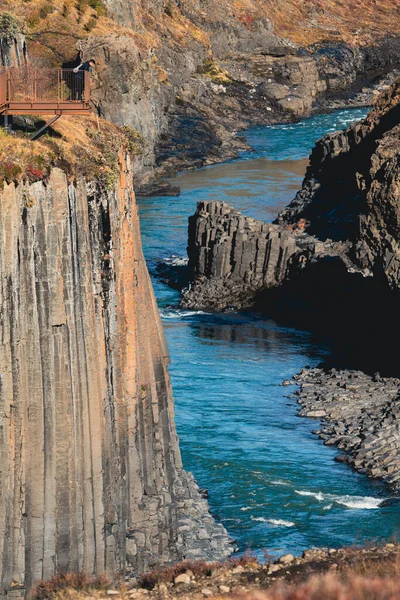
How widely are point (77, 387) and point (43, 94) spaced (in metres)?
8.26

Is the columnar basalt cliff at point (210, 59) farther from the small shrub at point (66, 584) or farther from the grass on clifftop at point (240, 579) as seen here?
the grass on clifftop at point (240, 579)

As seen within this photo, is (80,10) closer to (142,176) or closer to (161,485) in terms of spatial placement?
(142,176)

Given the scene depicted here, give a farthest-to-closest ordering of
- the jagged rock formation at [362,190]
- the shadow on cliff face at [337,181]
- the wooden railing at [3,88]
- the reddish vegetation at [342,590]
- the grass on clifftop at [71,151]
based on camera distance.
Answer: the shadow on cliff face at [337,181]
the jagged rock formation at [362,190]
the wooden railing at [3,88]
the grass on clifftop at [71,151]
the reddish vegetation at [342,590]

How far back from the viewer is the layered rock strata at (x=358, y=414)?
44375 millimetres

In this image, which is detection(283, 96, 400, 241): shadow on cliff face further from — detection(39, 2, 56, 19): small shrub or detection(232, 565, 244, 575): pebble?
detection(232, 565, 244, 575): pebble

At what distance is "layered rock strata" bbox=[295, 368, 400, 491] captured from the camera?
44375 mm

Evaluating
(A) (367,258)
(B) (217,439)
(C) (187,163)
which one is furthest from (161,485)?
(C) (187,163)

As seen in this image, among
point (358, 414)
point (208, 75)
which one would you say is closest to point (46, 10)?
point (208, 75)

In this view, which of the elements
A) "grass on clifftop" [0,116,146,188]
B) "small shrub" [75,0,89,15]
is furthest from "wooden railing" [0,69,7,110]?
"small shrub" [75,0,89,15]

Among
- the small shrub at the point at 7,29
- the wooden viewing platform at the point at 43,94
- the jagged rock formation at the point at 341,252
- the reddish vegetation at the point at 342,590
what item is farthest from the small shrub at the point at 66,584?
the jagged rock formation at the point at 341,252

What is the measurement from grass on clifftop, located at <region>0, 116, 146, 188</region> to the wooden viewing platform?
1.54 feet

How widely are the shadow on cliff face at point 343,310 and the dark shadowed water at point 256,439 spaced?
1.23m

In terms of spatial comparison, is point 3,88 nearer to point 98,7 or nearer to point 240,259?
point 240,259

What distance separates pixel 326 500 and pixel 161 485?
1069 cm
